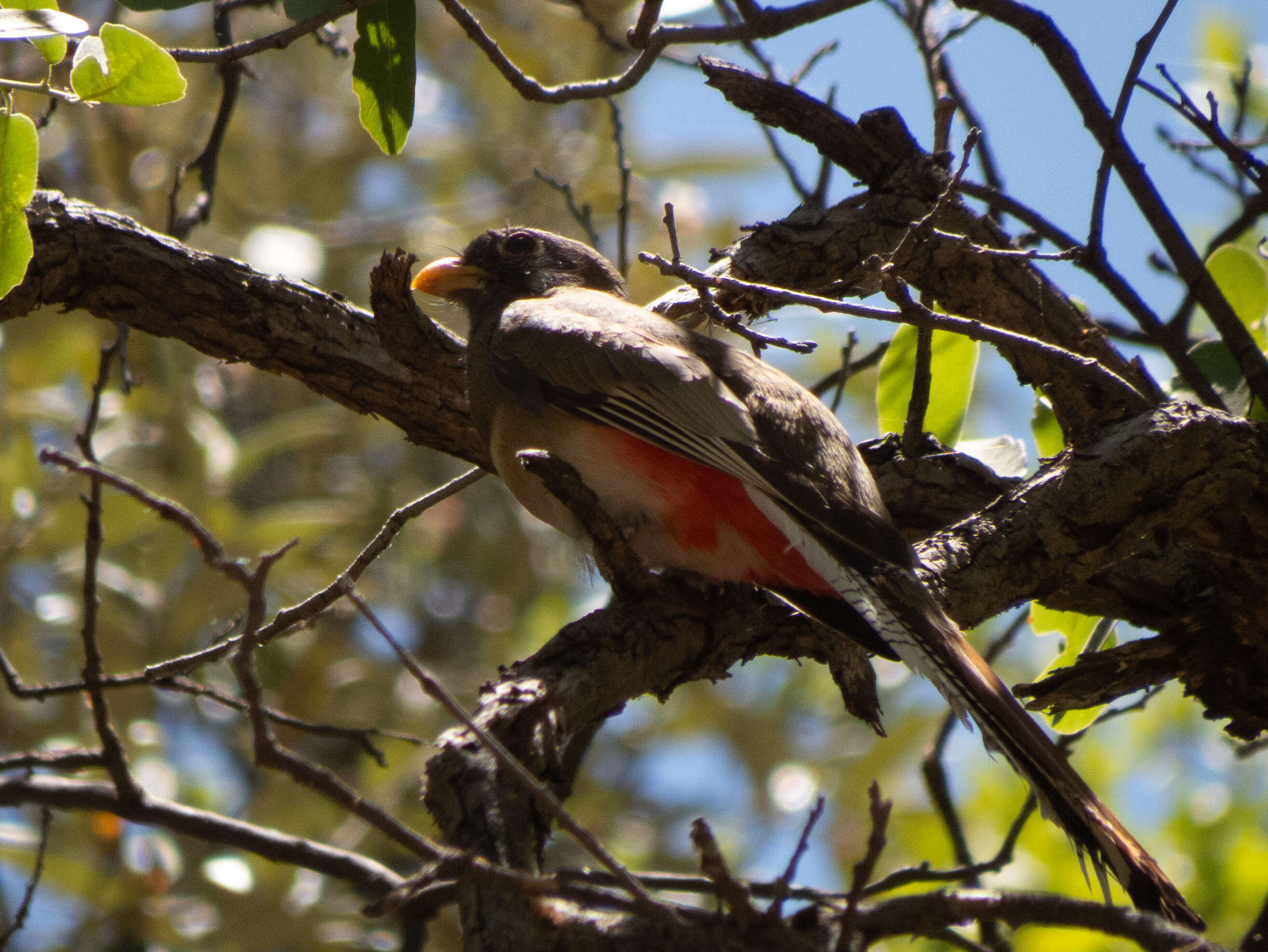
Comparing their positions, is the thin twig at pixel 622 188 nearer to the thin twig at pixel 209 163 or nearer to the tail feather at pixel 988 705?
the thin twig at pixel 209 163

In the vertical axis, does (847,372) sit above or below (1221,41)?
below

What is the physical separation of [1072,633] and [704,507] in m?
1.46

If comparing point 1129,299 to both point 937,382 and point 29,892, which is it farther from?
point 29,892

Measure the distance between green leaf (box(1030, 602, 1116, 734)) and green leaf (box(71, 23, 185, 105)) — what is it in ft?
9.99

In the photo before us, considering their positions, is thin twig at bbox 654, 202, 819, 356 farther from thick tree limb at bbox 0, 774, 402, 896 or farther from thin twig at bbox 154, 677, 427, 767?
thick tree limb at bbox 0, 774, 402, 896

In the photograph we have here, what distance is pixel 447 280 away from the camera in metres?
5.34

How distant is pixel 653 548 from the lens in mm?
3957

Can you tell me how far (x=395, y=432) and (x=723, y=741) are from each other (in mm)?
3405

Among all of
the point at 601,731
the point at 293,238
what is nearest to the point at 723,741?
the point at 601,731

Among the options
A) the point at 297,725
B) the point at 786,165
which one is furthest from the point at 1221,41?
the point at 297,725

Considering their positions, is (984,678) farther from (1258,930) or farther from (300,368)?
(300,368)

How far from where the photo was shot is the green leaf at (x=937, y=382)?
4.40 meters

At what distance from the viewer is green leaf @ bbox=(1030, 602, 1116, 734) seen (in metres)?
4.14

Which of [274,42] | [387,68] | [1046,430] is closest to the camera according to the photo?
[274,42]
